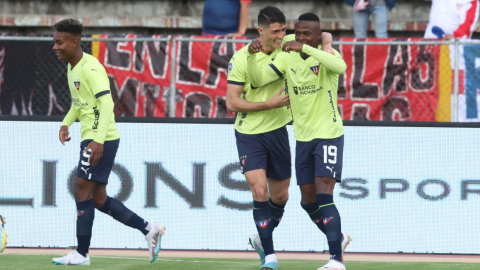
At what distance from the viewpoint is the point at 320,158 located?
235 inches

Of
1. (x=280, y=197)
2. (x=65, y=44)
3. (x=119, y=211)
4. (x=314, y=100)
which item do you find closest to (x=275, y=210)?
(x=280, y=197)

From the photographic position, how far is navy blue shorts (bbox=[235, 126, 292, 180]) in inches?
251

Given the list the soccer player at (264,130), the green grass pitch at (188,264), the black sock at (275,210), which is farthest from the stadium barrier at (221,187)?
the soccer player at (264,130)

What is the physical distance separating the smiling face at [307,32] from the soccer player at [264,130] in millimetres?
147

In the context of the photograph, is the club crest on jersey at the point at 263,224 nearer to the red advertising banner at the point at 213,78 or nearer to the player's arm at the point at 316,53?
the player's arm at the point at 316,53

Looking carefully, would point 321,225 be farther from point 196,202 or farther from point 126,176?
point 126,176

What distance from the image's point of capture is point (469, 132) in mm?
8133

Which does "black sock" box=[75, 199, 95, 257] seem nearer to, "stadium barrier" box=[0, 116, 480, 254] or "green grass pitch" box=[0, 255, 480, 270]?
"green grass pitch" box=[0, 255, 480, 270]

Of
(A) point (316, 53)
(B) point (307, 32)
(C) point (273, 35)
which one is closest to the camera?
(A) point (316, 53)

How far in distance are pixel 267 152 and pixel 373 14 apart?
477cm

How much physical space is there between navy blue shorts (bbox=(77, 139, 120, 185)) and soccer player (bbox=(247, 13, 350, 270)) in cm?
147

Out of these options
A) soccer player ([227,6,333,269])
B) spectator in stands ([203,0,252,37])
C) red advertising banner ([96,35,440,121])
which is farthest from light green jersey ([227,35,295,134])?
spectator in stands ([203,0,252,37])

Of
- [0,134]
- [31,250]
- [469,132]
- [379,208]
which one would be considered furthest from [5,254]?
[469,132]

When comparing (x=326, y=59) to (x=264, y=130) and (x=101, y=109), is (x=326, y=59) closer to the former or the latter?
(x=264, y=130)
